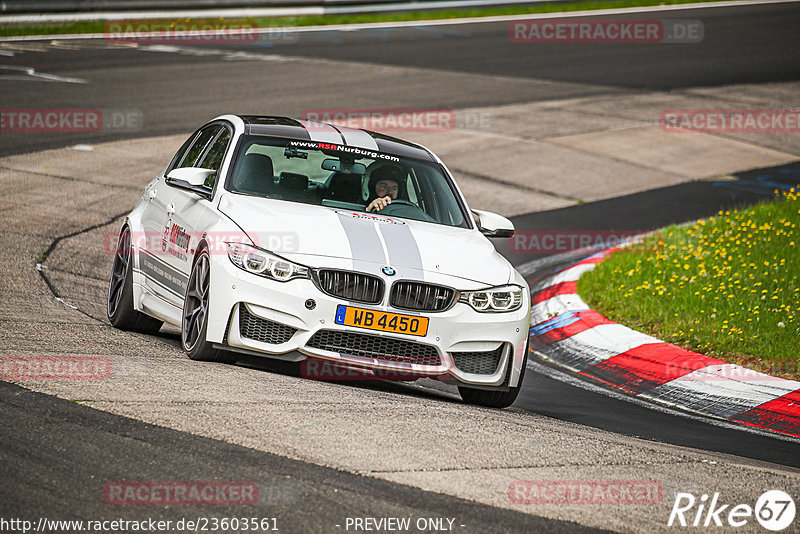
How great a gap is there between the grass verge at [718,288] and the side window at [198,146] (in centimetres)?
385

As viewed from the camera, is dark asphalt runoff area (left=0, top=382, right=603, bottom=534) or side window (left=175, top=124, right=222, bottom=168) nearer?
dark asphalt runoff area (left=0, top=382, right=603, bottom=534)

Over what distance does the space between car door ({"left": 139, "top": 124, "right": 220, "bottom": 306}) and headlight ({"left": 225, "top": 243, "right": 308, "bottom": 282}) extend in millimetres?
800

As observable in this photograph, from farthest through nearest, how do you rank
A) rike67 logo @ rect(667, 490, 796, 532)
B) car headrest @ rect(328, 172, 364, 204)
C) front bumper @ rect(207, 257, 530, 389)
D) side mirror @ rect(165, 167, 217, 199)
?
car headrest @ rect(328, 172, 364, 204) < side mirror @ rect(165, 167, 217, 199) < front bumper @ rect(207, 257, 530, 389) < rike67 logo @ rect(667, 490, 796, 532)

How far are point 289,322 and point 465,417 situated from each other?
1216 millimetres

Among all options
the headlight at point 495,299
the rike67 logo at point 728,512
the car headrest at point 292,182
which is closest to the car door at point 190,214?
the car headrest at point 292,182

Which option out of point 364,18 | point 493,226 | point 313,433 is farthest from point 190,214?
point 364,18

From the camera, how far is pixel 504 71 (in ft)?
84.5

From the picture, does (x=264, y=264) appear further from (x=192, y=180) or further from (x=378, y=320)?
(x=192, y=180)

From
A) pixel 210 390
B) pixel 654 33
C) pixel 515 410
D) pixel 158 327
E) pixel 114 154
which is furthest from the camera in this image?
pixel 654 33

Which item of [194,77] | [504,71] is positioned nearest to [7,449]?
[194,77]

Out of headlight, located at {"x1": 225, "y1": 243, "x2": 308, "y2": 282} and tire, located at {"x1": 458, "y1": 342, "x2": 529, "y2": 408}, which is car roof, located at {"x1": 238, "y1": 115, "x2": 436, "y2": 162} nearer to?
headlight, located at {"x1": 225, "y1": 243, "x2": 308, "y2": 282}

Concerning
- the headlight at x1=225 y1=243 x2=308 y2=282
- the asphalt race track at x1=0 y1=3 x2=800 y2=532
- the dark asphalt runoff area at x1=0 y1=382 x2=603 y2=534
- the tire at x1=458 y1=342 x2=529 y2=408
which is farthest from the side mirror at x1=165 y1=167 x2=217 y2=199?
the dark asphalt runoff area at x1=0 y1=382 x2=603 y2=534

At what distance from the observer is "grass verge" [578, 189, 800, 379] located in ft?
29.8

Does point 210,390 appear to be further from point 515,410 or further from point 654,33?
point 654,33
